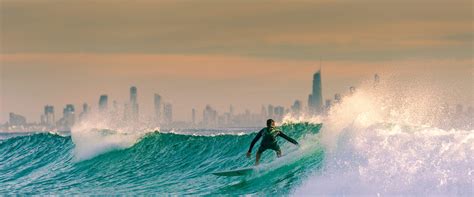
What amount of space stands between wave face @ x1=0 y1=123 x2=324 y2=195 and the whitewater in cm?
3

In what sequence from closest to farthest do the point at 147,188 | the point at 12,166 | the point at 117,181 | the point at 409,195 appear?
the point at 409,195 < the point at 147,188 < the point at 117,181 < the point at 12,166

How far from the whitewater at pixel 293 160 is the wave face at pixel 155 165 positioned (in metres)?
0.03

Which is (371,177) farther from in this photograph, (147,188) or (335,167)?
(147,188)

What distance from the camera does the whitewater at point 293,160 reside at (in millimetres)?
16469

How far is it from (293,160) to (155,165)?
682 cm

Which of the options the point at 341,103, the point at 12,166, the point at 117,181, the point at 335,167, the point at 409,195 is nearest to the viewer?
the point at 409,195

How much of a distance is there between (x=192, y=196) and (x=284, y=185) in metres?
2.13

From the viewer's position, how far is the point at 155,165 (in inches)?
1040

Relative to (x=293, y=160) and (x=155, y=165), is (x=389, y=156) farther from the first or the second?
(x=155, y=165)

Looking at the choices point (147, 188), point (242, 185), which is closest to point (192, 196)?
point (242, 185)

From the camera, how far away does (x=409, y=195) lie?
16031 mm

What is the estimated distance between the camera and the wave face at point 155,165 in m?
20.2

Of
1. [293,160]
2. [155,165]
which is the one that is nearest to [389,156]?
[293,160]

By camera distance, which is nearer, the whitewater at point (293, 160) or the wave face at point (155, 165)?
the whitewater at point (293, 160)
